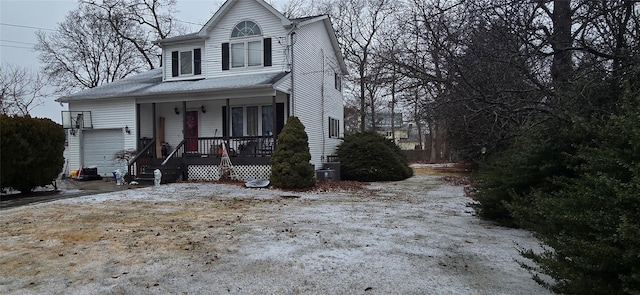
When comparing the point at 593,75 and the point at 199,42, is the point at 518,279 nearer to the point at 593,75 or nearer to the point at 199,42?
the point at 593,75

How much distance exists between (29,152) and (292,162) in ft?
23.2

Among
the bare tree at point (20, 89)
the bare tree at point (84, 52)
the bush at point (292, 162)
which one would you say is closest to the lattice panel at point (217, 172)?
the bush at point (292, 162)

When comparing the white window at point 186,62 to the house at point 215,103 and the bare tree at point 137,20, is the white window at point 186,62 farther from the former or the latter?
the bare tree at point 137,20

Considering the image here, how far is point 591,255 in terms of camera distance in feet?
8.33

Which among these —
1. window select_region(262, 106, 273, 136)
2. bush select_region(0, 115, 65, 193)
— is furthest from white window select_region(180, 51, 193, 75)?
bush select_region(0, 115, 65, 193)

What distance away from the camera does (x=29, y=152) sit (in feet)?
32.2

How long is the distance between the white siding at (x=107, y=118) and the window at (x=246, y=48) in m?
4.54

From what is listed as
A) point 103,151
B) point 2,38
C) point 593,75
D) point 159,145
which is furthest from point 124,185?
point 593,75

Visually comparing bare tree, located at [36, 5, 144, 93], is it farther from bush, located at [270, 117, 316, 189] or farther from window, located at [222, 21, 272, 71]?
bush, located at [270, 117, 316, 189]

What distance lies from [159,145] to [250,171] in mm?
5040

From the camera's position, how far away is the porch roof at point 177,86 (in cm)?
1353

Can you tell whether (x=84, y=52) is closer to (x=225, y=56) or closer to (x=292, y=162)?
(x=225, y=56)

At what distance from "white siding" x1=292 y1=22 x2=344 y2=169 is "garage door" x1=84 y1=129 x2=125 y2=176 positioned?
804 centimetres

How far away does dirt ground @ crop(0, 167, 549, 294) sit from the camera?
12.1 feet
